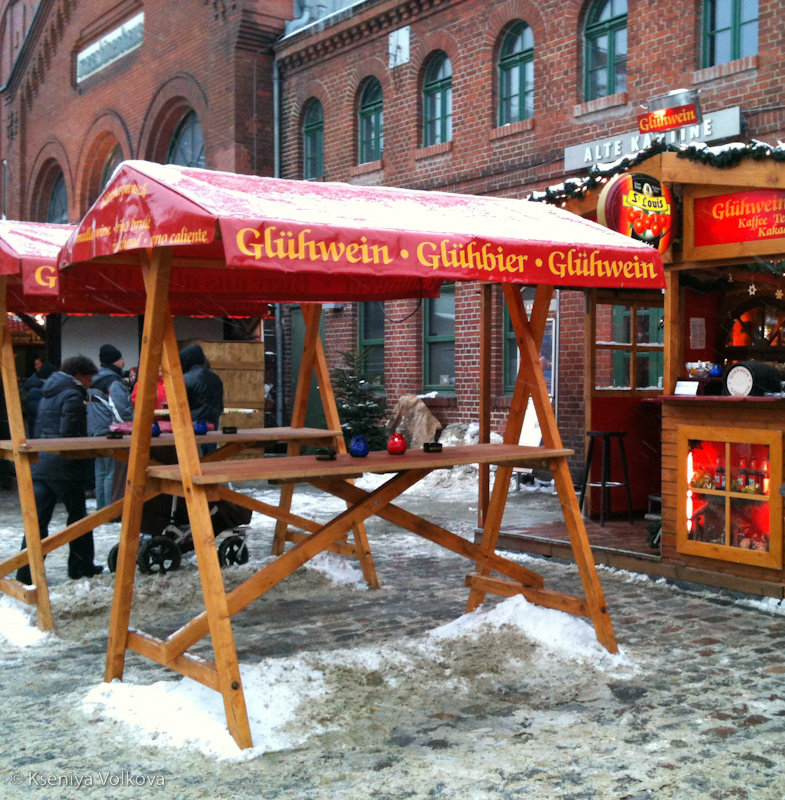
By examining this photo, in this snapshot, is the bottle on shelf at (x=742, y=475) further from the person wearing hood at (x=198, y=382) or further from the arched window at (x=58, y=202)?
the arched window at (x=58, y=202)

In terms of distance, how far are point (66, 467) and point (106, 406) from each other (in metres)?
2.80

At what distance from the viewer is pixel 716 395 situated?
7402 millimetres

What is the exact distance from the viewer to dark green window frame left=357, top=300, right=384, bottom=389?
16625 mm

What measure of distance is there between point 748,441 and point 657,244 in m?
1.65

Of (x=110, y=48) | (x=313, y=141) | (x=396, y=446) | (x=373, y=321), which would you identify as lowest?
(x=396, y=446)

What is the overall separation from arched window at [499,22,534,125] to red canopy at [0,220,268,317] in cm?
683

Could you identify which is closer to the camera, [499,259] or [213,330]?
[499,259]

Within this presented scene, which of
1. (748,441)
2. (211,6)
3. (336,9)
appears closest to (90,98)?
(211,6)

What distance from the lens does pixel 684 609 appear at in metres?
6.79

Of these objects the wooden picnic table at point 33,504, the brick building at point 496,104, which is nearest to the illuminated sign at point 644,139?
the brick building at point 496,104

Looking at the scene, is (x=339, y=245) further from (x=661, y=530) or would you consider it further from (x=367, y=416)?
(x=367, y=416)

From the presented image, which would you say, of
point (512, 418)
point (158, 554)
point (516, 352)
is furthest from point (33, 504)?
point (516, 352)

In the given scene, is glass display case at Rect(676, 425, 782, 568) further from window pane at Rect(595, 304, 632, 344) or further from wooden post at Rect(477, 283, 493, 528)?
window pane at Rect(595, 304, 632, 344)

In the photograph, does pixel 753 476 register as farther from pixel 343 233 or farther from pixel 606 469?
pixel 343 233
